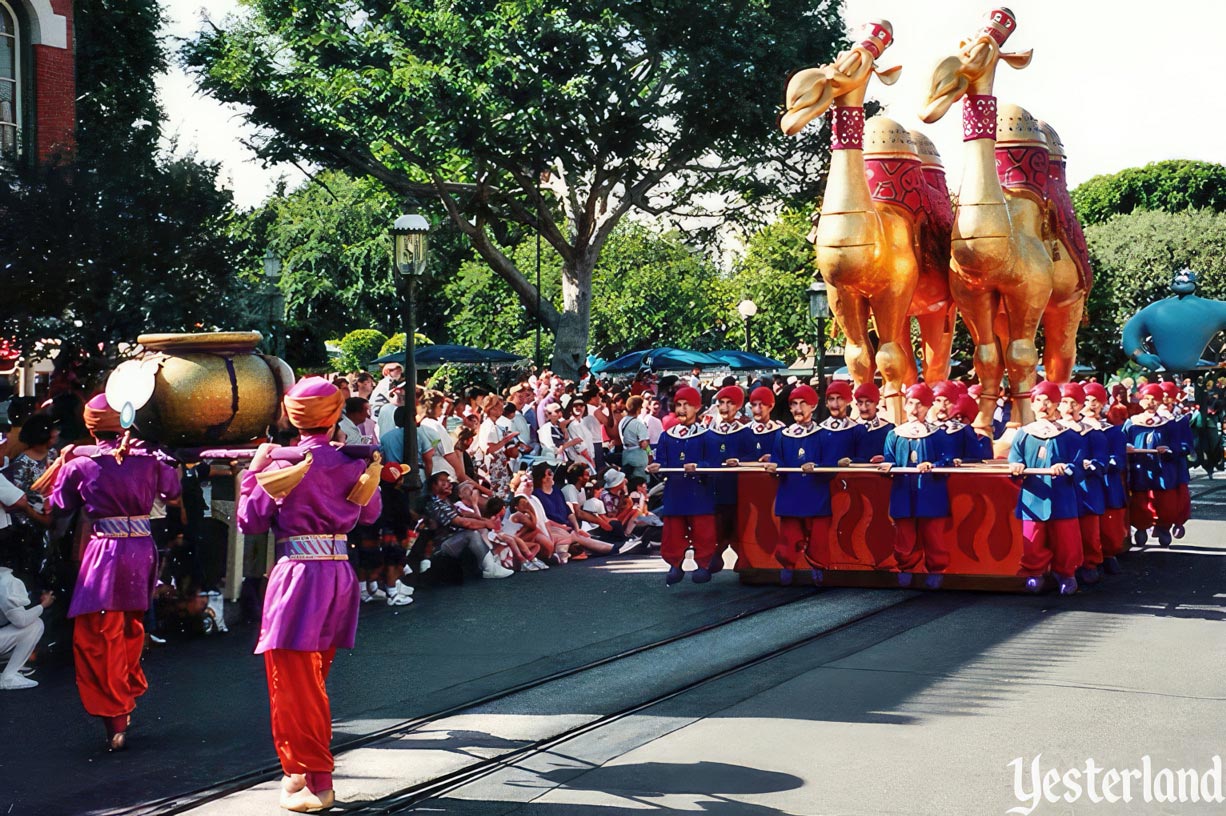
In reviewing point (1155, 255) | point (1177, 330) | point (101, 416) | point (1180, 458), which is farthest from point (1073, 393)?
point (1155, 255)

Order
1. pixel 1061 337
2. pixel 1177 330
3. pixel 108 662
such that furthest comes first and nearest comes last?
pixel 1177 330
pixel 1061 337
pixel 108 662

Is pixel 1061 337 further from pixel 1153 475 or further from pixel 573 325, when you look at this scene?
pixel 573 325

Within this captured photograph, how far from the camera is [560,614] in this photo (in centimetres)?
1194

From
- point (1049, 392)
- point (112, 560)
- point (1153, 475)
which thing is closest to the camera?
point (112, 560)

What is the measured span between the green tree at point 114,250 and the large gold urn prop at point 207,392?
225 centimetres

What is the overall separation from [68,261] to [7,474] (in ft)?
11.3

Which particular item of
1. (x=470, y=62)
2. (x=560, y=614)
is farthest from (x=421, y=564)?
(x=470, y=62)

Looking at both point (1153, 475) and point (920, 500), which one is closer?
point (920, 500)

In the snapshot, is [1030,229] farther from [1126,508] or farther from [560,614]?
[560,614]

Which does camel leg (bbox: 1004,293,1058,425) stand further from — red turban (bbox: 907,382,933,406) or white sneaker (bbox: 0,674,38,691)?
white sneaker (bbox: 0,674,38,691)

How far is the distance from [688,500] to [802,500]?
97cm

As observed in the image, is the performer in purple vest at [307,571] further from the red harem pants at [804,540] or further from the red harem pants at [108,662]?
the red harem pants at [804,540]

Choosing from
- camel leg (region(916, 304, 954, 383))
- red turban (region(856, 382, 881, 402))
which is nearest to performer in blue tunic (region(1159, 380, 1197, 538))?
camel leg (region(916, 304, 954, 383))

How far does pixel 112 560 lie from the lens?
8000 mm
